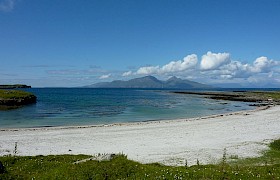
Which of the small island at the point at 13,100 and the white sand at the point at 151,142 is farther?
the small island at the point at 13,100

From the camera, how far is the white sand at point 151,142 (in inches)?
987

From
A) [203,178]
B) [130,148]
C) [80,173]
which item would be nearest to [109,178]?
[80,173]

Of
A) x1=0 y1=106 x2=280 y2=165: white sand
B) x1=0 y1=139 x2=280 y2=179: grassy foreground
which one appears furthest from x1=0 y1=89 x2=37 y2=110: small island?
x1=0 y1=139 x2=280 y2=179: grassy foreground

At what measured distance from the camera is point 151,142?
105 feet

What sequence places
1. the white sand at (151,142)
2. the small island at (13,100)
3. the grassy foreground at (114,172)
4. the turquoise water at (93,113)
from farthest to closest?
1. the small island at (13,100)
2. the turquoise water at (93,113)
3. the white sand at (151,142)
4. the grassy foreground at (114,172)

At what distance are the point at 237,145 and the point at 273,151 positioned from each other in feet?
13.3

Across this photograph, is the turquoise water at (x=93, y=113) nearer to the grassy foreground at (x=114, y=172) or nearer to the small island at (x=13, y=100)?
the small island at (x=13, y=100)

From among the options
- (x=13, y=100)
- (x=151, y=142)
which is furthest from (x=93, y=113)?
(x=151, y=142)

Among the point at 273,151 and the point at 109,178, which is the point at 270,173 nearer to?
the point at 109,178

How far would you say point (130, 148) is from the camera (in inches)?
1125

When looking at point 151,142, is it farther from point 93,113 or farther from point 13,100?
point 13,100

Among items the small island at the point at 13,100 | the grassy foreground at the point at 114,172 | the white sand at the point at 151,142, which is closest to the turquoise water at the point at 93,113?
the small island at the point at 13,100

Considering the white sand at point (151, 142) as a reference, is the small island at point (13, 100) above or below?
above

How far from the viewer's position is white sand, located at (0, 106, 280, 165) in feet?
82.3
